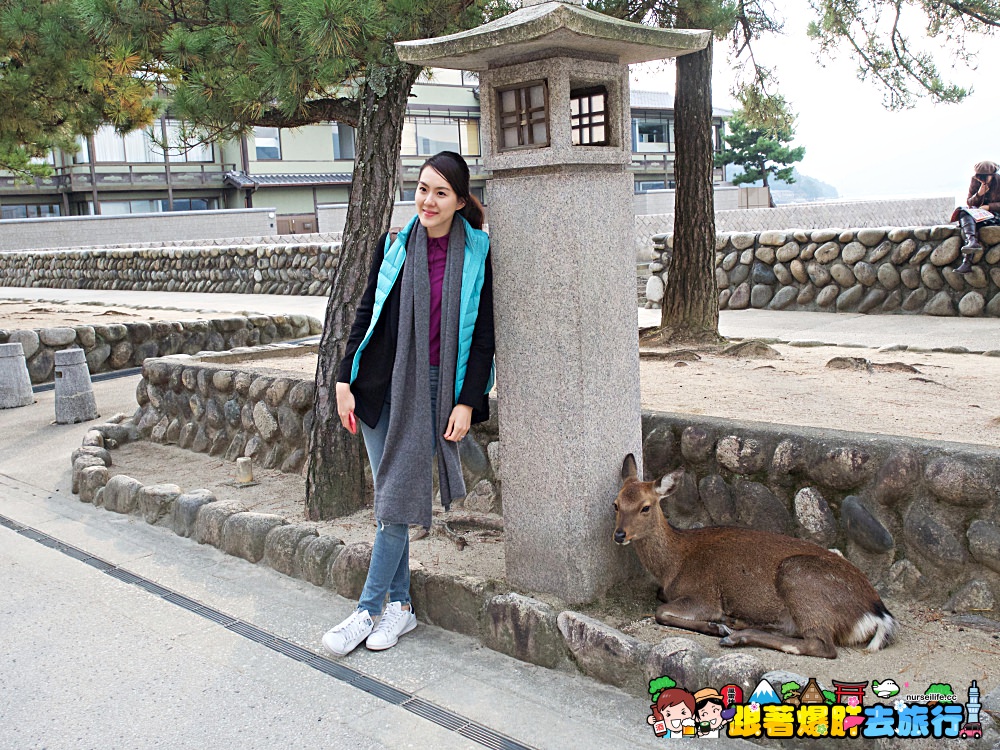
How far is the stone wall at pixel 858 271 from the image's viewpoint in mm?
9883

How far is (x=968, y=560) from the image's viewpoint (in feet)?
11.8

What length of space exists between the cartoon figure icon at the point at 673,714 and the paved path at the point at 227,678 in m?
0.05

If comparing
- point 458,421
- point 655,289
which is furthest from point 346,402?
point 655,289

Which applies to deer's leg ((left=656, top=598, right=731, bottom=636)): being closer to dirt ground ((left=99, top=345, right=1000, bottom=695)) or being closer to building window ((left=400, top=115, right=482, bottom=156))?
dirt ground ((left=99, top=345, right=1000, bottom=695))

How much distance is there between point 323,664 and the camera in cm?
378

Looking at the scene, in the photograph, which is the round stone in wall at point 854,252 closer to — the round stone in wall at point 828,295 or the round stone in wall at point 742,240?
the round stone in wall at point 828,295

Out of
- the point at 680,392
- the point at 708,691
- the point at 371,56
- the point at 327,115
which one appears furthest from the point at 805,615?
the point at 327,115

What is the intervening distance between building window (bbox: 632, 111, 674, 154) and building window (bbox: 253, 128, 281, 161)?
1627cm

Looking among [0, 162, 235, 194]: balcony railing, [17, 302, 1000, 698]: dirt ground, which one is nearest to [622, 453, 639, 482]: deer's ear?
[17, 302, 1000, 698]: dirt ground

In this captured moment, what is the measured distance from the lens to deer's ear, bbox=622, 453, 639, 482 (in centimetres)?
385

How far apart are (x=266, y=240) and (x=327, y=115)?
856 inches

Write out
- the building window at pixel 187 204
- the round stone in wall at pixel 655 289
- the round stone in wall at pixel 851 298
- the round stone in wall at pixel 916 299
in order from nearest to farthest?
the round stone in wall at pixel 916 299 → the round stone in wall at pixel 851 298 → the round stone in wall at pixel 655 289 → the building window at pixel 187 204

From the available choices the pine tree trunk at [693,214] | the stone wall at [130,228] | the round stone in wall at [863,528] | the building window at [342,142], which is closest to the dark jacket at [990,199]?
the pine tree trunk at [693,214]

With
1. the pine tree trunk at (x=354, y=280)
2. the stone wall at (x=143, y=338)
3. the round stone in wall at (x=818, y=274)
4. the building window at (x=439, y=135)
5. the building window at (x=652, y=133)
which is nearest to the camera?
the pine tree trunk at (x=354, y=280)
